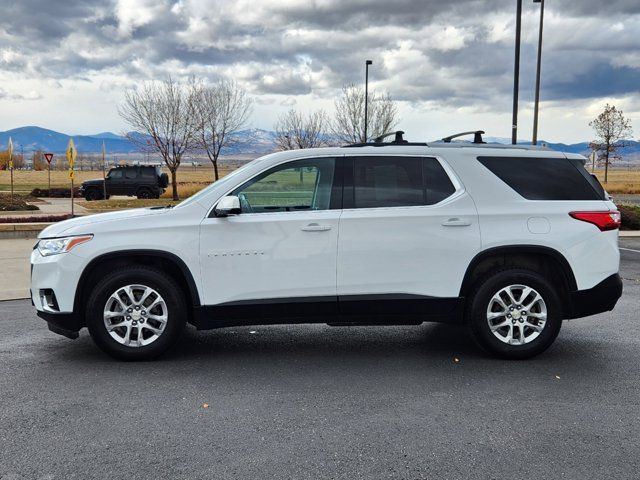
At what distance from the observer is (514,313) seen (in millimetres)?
5176

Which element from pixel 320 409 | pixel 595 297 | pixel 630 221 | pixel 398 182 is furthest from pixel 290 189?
pixel 630 221

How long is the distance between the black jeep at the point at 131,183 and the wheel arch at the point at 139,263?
27.9 meters

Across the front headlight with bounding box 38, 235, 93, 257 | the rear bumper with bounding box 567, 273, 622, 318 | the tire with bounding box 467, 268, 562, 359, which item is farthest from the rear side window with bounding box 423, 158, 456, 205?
the front headlight with bounding box 38, 235, 93, 257

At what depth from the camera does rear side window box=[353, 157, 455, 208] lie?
5.19 meters

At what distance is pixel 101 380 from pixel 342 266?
2112 mm

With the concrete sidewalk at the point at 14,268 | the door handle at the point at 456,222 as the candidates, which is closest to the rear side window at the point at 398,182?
the door handle at the point at 456,222

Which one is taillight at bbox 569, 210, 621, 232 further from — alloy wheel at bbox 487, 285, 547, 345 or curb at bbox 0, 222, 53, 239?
curb at bbox 0, 222, 53, 239

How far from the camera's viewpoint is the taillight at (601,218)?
522cm

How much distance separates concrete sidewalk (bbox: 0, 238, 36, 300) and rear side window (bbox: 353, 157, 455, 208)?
18.1 ft

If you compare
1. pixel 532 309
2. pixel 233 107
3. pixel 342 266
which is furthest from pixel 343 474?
pixel 233 107

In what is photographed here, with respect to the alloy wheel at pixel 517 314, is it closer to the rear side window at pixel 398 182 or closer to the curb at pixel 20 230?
the rear side window at pixel 398 182

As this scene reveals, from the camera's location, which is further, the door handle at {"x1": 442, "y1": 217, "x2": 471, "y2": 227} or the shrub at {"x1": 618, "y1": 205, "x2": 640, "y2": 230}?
the shrub at {"x1": 618, "y1": 205, "x2": 640, "y2": 230}

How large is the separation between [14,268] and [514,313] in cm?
857

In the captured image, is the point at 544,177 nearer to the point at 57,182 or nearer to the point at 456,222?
the point at 456,222
